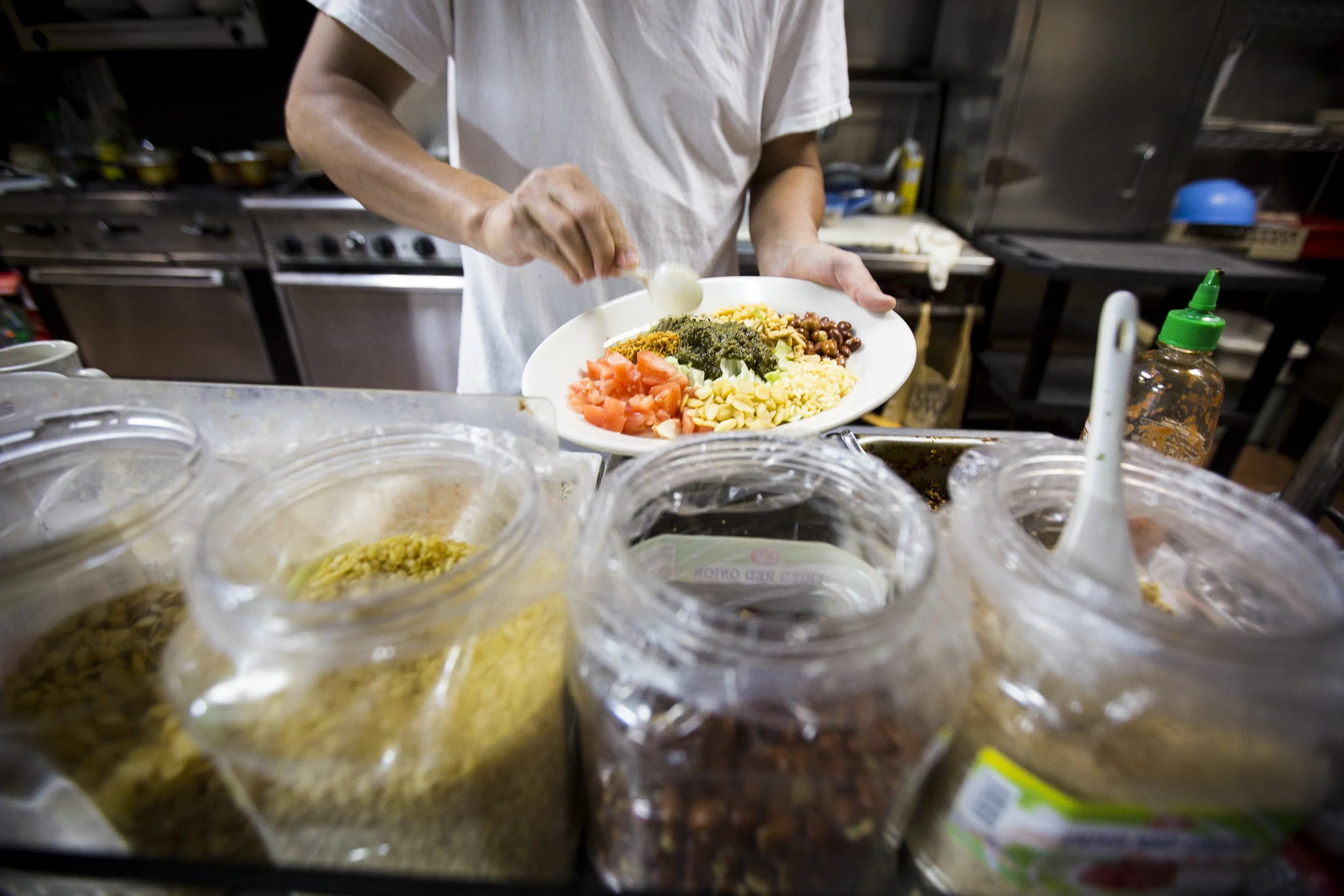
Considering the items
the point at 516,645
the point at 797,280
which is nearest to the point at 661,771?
the point at 516,645

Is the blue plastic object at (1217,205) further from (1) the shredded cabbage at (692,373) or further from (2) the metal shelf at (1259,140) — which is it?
(1) the shredded cabbage at (692,373)

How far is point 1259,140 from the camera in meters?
2.47

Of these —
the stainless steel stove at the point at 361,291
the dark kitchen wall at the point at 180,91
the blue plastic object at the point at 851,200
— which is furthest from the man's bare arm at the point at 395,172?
the dark kitchen wall at the point at 180,91

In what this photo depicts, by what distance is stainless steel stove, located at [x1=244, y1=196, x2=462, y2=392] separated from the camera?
8.37 ft

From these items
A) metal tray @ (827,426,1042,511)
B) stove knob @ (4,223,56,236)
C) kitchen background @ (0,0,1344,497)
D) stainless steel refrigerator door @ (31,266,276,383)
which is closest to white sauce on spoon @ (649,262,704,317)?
metal tray @ (827,426,1042,511)

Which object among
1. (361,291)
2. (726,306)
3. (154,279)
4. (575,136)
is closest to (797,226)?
(726,306)

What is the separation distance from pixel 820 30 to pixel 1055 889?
1.67m

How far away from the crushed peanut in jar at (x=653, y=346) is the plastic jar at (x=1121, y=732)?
78 cm

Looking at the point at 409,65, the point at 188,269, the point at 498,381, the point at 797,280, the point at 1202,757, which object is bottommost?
the point at 188,269

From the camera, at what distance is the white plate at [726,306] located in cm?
83

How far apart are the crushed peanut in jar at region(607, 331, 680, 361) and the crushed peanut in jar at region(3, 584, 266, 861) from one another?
2.72 ft

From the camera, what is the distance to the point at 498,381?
1.54 meters

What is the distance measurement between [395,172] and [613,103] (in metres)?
0.51

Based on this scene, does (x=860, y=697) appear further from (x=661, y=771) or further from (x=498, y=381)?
(x=498, y=381)
